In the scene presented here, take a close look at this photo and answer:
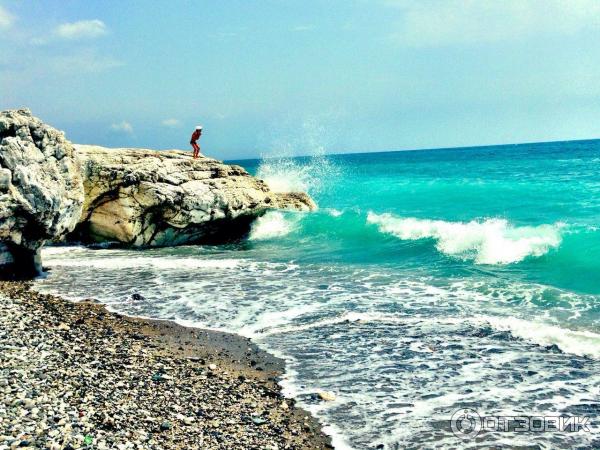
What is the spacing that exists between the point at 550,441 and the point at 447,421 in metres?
1.18

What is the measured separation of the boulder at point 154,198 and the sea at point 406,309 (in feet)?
3.37

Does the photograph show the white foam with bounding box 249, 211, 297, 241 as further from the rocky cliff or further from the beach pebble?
the beach pebble

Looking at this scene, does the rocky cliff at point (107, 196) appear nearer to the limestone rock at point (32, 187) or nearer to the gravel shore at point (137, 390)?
the limestone rock at point (32, 187)

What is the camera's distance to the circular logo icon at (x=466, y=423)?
6.32 meters

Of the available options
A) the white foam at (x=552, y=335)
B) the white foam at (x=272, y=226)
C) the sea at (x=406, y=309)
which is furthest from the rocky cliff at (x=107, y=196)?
the white foam at (x=552, y=335)

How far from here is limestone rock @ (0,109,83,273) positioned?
13500 millimetres

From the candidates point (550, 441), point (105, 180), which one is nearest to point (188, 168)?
point (105, 180)

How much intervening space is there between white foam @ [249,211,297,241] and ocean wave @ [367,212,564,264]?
170 inches

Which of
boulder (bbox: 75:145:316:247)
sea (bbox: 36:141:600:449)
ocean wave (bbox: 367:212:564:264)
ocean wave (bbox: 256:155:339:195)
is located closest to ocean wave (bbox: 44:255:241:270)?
sea (bbox: 36:141:600:449)

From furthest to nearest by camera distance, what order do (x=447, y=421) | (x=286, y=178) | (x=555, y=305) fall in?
(x=286, y=178), (x=555, y=305), (x=447, y=421)

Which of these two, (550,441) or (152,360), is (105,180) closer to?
(152,360)

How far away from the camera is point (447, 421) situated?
21.8 feet

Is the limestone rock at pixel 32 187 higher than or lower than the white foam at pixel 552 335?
higher

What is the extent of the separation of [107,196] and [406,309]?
1322 cm
